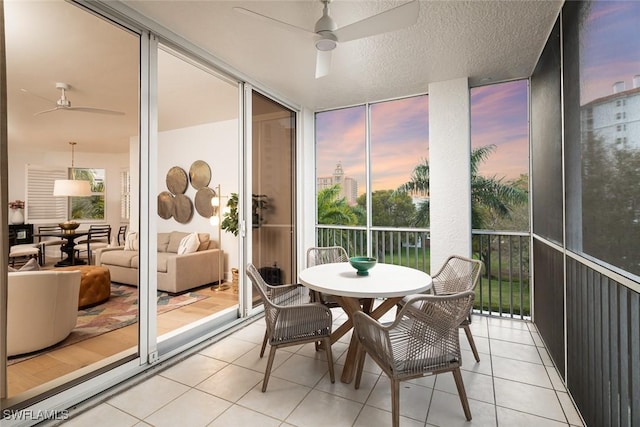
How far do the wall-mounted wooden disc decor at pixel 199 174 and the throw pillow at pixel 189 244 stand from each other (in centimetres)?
101

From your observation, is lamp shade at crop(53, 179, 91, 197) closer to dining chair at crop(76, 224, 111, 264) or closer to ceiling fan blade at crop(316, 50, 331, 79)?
dining chair at crop(76, 224, 111, 264)

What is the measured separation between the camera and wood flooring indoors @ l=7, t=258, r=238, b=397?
214 centimetres

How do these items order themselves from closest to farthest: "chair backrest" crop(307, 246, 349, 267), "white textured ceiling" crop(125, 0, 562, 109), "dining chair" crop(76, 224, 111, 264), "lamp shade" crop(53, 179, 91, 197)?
"white textured ceiling" crop(125, 0, 562, 109) → "lamp shade" crop(53, 179, 91, 197) → "chair backrest" crop(307, 246, 349, 267) → "dining chair" crop(76, 224, 111, 264)

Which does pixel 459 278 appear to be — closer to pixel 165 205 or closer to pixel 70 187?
pixel 70 187

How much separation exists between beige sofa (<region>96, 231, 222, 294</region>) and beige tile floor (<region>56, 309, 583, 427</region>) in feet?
7.01

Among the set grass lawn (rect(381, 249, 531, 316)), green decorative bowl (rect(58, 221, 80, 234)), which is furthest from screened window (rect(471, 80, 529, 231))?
green decorative bowl (rect(58, 221, 80, 234))

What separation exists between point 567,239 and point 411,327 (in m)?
1.35

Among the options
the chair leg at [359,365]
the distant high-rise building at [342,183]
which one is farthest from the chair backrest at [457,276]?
the distant high-rise building at [342,183]

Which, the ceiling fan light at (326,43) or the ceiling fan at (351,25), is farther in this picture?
the ceiling fan light at (326,43)

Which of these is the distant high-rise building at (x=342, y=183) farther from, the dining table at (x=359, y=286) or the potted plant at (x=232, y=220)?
the dining table at (x=359, y=286)

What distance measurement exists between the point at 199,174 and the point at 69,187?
2291mm

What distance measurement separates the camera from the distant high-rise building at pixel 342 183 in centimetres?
449

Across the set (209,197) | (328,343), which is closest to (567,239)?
(328,343)

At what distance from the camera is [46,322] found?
2527 millimetres
